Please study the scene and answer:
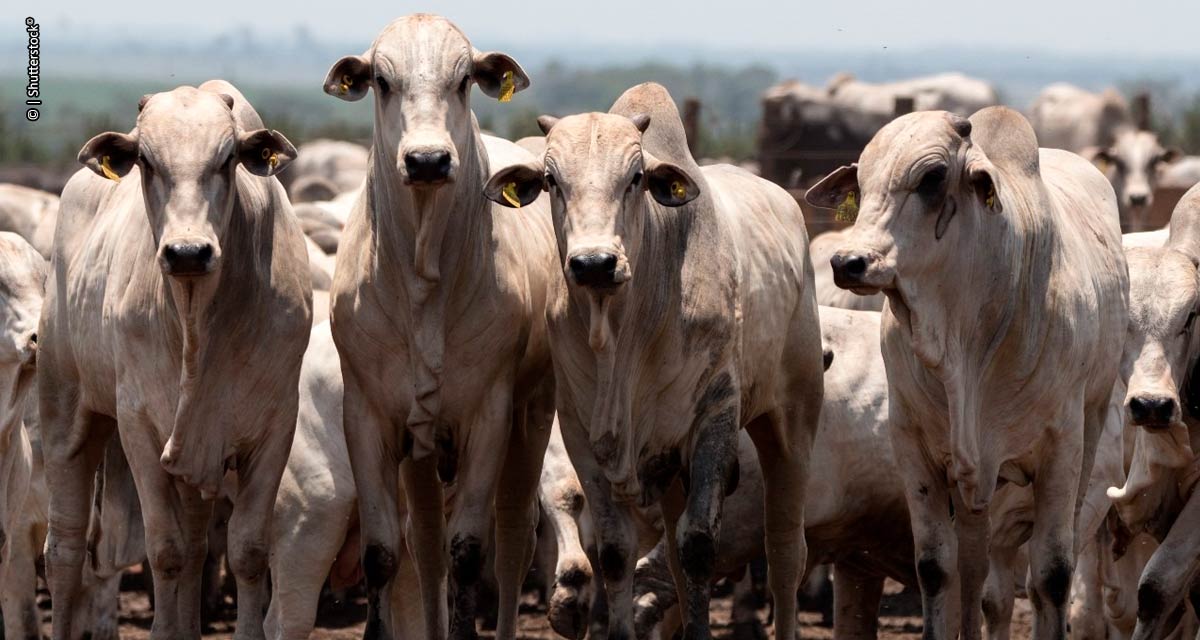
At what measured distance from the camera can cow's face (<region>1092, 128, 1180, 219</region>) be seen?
69.7 feet

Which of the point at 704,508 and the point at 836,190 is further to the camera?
the point at 836,190

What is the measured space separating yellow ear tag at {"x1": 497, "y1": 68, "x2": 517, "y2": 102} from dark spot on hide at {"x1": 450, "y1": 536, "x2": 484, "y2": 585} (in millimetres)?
1706

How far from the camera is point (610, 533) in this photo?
8.33 metres

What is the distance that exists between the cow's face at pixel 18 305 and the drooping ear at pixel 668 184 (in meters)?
3.12

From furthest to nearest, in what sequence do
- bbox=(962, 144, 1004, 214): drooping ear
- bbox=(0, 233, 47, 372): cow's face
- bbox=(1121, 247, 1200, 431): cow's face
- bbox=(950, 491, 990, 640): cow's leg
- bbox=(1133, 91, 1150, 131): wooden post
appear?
bbox=(1133, 91, 1150, 131): wooden post → bbox=(0, 233, 47, 372): cow's face → bbox=(950, 491, 990, 640): cow's leg → bbox=(1121, 247, 1200, 431): cow's face → bbox=(962, 144, 1004, 214): drooping ear

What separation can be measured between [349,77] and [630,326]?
144 centimetres

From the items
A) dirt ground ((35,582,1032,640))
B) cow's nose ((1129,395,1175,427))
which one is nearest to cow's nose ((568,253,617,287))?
cow's nose ((1129,395,1175,427))

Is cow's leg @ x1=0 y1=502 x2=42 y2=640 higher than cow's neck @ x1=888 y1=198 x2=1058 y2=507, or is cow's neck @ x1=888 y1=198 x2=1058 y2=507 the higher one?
cow's neck @ x1=888 y1=198 x2=1058 y2=507

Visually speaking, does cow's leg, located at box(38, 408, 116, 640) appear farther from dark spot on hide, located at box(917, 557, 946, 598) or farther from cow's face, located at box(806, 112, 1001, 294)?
dark spot on hide, located at box(917, 557, 946, 598)

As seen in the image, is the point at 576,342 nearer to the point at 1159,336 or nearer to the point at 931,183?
the point at 931,183

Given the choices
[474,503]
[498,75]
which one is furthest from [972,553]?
[498,75]

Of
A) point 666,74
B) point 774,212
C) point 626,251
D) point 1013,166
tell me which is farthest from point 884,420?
point 666,74

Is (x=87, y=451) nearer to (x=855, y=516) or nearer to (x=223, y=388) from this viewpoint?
(x=223, y=388)

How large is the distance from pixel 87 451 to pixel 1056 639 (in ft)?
13.3
